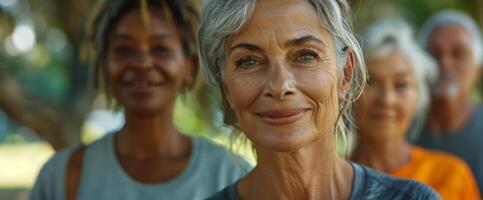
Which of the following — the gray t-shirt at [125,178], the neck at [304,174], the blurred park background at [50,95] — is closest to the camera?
the neck at [304,174]

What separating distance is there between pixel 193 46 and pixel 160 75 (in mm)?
197

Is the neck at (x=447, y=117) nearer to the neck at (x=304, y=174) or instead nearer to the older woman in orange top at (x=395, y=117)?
the older woman in orange top at (x=395, y=117)

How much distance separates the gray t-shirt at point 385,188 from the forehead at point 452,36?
2446mm

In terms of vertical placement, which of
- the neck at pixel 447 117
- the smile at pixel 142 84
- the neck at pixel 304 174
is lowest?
the neck at pixel 304 174

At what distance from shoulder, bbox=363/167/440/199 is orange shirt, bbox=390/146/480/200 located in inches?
49.3

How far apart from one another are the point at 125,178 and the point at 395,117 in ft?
4.27

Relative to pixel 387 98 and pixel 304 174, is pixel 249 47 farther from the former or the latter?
pixel 387 98

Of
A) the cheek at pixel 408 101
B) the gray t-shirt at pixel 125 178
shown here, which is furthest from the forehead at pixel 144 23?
the cheek at pixel 408 101

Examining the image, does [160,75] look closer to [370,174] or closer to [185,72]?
[185,72]

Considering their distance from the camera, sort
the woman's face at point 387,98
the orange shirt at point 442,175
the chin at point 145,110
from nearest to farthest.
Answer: the chin at point 145,110
the orange shirt at point 442,175
the woman's face at point 387,98

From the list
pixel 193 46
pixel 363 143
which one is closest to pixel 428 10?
pixel 363 143

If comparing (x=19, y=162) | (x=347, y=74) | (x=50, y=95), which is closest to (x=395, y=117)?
(x=347, y=74)

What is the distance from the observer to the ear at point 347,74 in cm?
240

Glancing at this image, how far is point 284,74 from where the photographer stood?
222cm
